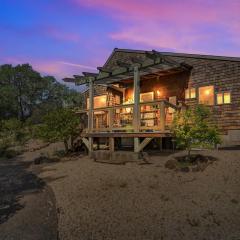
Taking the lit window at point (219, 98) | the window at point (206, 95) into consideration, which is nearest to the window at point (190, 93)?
the window at point (206, 95)

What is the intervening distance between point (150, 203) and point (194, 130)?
4.27m

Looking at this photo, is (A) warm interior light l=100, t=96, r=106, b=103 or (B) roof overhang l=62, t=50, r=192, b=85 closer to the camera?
(B) roof overhang l=62, t=50, r=192, b=85

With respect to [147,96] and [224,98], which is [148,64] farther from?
[147,96]

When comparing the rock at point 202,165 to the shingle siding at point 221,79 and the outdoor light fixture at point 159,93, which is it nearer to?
the shingle siding at point 221,79

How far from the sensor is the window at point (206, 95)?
1623 cm

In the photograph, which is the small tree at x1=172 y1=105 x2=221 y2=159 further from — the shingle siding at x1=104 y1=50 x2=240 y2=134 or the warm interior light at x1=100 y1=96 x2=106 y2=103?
the warm interior light at x1=100 y1=96 x2=106 y2=103

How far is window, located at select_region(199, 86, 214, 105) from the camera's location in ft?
53.3

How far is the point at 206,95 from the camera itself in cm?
1645

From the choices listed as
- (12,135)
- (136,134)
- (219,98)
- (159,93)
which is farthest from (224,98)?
(12,135)

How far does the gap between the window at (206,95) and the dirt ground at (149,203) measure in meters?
5.31

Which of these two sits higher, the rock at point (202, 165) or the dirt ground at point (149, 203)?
the rock at point (202, 165)

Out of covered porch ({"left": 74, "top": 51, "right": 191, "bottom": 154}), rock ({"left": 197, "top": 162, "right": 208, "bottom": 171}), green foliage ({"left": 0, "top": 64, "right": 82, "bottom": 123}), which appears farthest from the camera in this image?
green foliage ({"left": 0, "top": 64, "right": 82, "bottom": 123})

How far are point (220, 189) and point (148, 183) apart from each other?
2.13 meters

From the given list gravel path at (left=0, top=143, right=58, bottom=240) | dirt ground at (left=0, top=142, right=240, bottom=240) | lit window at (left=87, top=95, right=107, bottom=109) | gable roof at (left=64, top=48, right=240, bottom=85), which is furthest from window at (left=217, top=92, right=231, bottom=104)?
gravel path at (left=0, top=143, right=58, bottom=240)
